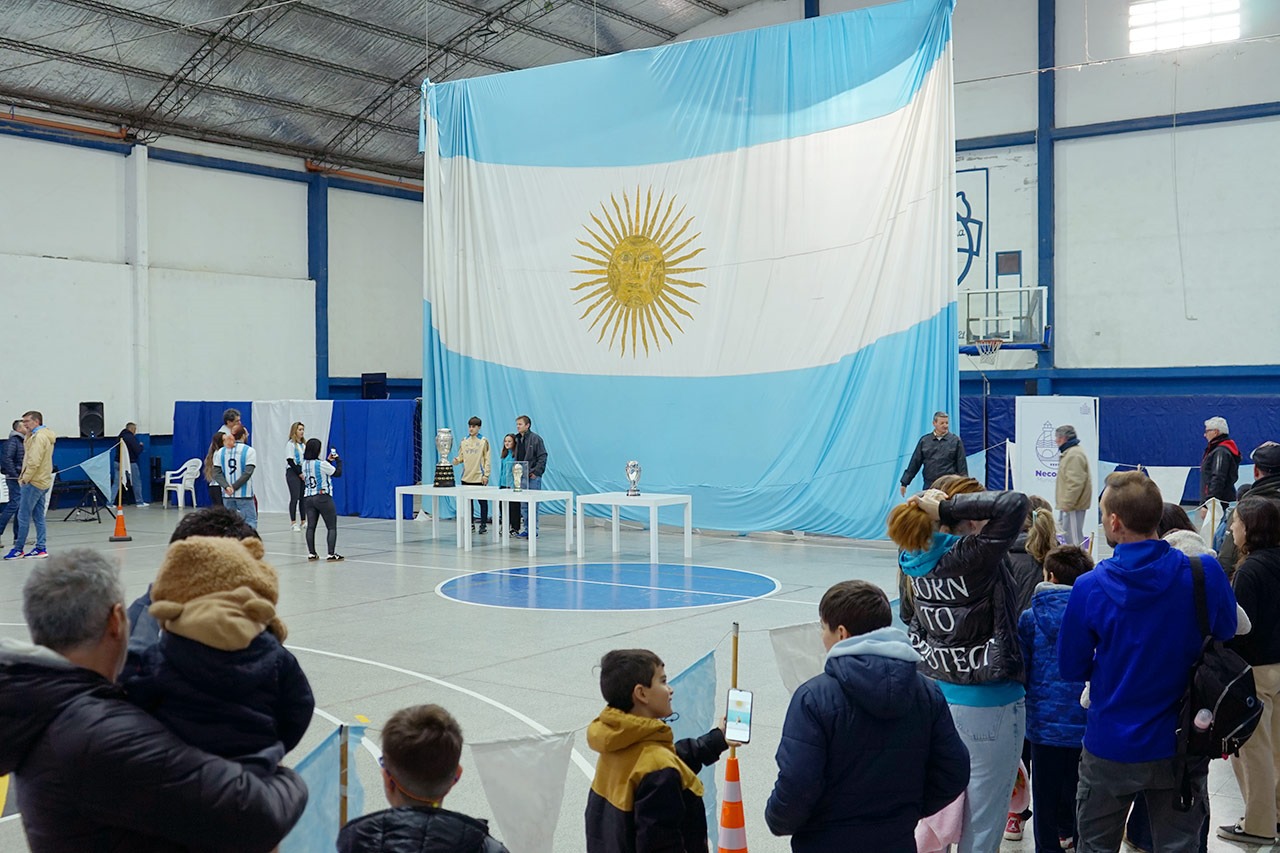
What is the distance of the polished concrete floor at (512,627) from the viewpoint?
6.24 m

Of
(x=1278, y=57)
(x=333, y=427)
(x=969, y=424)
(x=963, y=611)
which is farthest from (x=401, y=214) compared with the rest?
(x=963, y=611)

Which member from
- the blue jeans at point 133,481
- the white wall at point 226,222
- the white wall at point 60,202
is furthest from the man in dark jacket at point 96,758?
the white wall at point 226,222

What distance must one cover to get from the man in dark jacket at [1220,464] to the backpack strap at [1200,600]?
10172 mm

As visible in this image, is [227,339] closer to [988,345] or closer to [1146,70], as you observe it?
[988,345]

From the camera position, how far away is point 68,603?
216 centimetres

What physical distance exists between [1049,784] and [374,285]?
1000 inches

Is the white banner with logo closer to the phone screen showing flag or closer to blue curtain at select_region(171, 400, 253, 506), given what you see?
the phone screen showing flag

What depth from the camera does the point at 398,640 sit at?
909cm

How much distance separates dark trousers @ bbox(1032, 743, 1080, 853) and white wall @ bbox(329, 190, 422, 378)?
24.3 meters

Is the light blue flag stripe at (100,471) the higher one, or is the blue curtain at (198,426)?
the blue curtain at (198,426)

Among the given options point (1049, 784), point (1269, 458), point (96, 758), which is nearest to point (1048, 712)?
point (1049, 784)

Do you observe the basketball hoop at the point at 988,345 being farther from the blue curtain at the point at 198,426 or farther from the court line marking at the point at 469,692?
the court line marking at the point at 469,692

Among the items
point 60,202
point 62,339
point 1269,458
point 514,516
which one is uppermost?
point 60,202

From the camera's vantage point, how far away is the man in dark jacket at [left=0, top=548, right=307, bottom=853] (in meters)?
2.08
